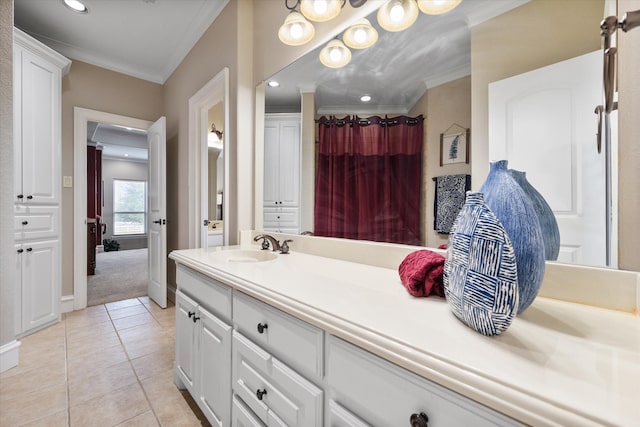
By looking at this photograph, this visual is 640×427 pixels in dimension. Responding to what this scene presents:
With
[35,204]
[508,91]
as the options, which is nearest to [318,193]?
[508,91]

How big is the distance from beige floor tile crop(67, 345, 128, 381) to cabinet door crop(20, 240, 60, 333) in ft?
2.54

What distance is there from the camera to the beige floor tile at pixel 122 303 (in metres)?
2.91

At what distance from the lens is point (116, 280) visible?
13.1ft

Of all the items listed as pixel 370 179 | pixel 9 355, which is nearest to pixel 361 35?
pixel 370 179

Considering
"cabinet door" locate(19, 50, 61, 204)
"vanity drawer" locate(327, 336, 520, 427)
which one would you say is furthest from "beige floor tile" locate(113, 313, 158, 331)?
"vanity drawer" locate(327, 336, 520, 427)

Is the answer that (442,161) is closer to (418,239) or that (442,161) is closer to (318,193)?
(418,239)

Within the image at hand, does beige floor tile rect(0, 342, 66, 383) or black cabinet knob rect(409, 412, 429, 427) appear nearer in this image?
black cabinet knob rect(409, 412, 429, 427)

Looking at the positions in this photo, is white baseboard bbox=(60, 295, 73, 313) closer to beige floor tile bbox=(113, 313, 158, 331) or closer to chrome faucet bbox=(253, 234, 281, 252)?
beige floor tile bbox=(113, 313, 158, 331)

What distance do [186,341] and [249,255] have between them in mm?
536

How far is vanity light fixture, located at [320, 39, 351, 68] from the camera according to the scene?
140 centimetres

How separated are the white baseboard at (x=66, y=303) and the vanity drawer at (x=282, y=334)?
2856 millimetres

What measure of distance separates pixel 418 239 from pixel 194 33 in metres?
2.76

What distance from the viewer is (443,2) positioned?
104 centimetres

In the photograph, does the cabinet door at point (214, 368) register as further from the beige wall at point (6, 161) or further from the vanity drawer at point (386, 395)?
the beige wall at point (6, 161)
